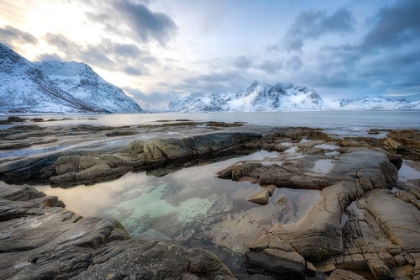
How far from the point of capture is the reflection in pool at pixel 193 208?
841cm

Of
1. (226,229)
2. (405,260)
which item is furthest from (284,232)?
(405,260)

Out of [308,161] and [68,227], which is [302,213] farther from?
[68,227]

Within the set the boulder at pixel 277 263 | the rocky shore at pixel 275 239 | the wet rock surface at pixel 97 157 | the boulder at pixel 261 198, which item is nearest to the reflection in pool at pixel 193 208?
the boulder at pixel 261 198

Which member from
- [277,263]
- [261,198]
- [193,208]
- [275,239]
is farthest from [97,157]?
[277,263]

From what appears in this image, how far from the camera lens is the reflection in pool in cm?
841

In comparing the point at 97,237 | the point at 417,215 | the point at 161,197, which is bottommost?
the point at 161,197

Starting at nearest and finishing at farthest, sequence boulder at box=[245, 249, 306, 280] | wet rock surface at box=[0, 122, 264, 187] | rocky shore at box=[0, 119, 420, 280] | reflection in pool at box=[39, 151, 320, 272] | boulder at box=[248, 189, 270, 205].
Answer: rocky shore at box=[0, 119, 420, 280]
boulder at box=[245, 249, 306, 280]
reflection in pool at box=[39, 151, 320, 272]
boulder at box=[248, 189, 270, 205]
wet rock surface at box=[0, 122, 264, 187]

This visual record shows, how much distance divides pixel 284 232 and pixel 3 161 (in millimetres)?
23614

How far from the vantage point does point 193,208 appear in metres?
11.2

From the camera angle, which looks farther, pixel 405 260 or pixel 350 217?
pixel 350 217

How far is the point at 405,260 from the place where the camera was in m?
5.96

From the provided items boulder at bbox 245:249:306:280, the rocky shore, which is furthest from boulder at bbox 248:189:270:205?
boulder at bbox 245:249:306:280

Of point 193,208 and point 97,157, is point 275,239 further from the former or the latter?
point 97,157

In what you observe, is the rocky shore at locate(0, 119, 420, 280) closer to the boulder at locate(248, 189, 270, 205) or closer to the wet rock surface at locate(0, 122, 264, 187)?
the boulder at locate(248, 189, 270, 205)
